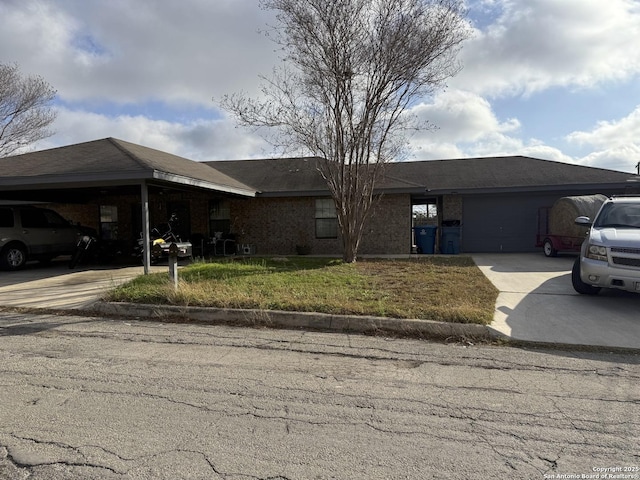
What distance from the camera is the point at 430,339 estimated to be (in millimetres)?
5590

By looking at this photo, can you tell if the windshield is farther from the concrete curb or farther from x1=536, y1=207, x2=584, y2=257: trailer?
x1=536, y1=207, x2=584, y2=257: trailer

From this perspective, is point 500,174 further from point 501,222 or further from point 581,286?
point 581,286

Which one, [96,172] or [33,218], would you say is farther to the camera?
[33,218]

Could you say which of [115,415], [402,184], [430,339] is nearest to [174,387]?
[115,415]

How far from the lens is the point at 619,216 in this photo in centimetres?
761

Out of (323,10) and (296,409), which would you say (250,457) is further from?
(323,10)

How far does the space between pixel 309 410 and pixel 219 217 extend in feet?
46.0

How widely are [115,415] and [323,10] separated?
1056cm

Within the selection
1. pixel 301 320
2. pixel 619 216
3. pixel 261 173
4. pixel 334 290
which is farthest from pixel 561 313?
pixel 261 173

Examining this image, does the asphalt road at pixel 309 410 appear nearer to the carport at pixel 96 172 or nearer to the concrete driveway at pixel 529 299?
the concrete driveway at pixel 529 299

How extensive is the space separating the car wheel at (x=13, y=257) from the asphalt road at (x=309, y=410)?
7.79 meters

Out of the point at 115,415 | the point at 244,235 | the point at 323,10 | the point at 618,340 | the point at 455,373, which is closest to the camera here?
the point at 115,415

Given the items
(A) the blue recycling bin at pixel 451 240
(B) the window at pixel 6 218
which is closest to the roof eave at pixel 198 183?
(B) the window at pixel 6 218

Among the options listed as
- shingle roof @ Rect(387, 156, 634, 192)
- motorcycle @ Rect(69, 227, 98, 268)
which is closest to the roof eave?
Result: motorcycle @ Rect(69, 227, 98, 268)
